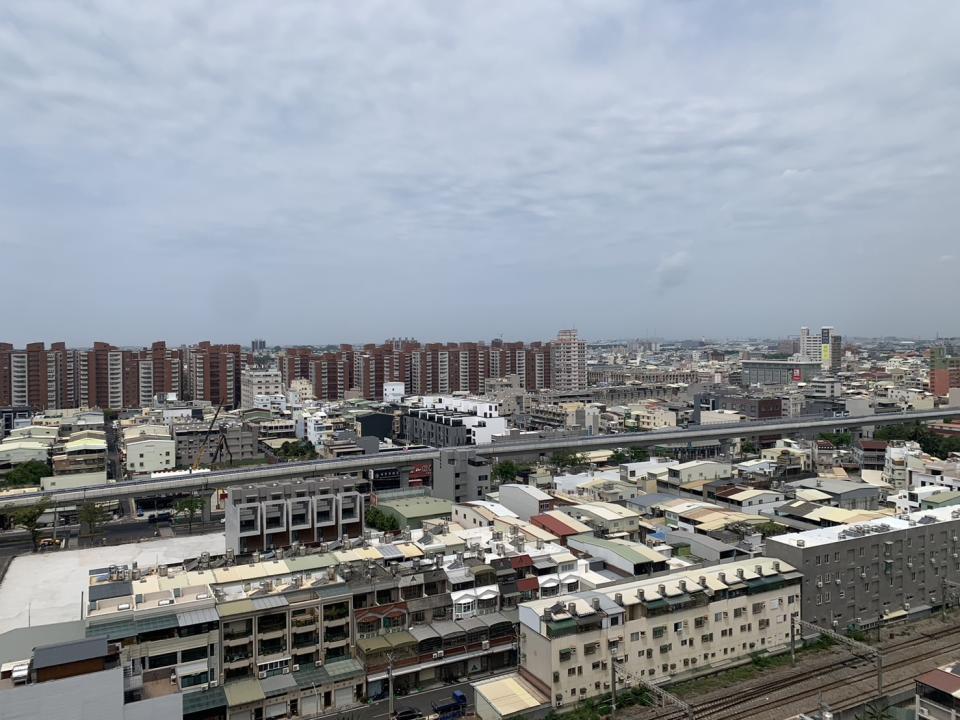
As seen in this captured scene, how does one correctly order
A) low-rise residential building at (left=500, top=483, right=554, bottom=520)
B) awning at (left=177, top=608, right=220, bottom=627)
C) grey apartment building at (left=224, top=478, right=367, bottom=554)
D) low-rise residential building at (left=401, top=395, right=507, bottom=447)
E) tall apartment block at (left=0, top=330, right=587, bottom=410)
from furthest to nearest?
tall apartment block at (left=0, top=330, right=587, bottom=410)
low-rise residential building at (left=401, top=395, right=507, bottom=447)
low-rise residential building at (left=500, top=483, right=554, bottom=520)
grey apartment building at (left=224, top=478, right=367, bottom=554)
awning at (left=177, top=608, right=220, bottom=627)

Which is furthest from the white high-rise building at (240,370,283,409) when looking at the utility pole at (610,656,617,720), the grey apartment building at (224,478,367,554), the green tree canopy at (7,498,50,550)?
the utility pole at (610,656,617,720)

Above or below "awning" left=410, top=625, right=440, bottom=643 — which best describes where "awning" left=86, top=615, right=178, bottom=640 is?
above

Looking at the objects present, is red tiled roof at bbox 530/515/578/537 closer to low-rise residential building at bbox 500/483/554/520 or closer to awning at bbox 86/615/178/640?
low-rise residential building at bbox 500/483/554/520

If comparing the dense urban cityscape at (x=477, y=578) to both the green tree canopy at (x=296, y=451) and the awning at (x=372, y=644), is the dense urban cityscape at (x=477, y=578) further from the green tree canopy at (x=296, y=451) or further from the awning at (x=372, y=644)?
the green tree canopy at (x=296, y=451)

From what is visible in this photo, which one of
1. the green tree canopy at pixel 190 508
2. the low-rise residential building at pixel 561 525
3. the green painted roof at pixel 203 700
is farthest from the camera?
the green tree canopy at pixel 190 508

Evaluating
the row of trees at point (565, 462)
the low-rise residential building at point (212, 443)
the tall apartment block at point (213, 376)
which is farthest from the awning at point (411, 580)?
the tall apartment block at point (213, 376)

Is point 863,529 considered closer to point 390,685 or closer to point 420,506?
point 390,685

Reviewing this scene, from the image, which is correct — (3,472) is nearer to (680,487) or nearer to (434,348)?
(680,487)
